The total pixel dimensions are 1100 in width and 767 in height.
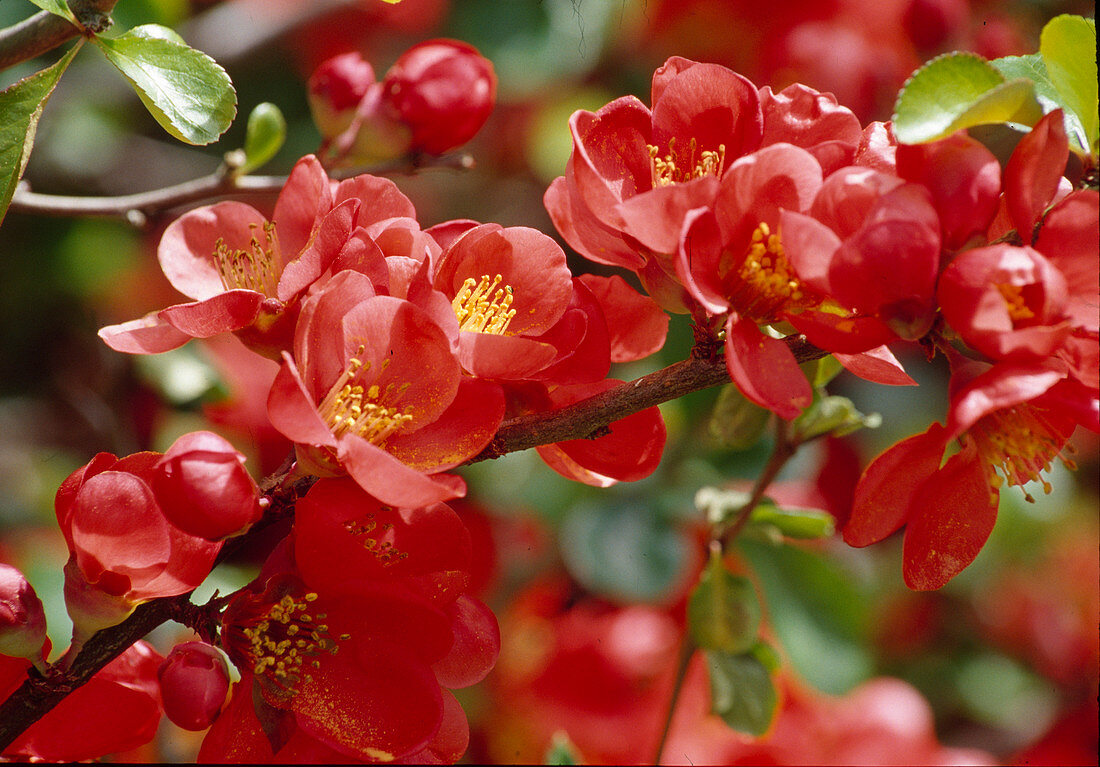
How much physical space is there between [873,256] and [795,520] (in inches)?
20.8

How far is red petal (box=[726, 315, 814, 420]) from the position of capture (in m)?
0.56

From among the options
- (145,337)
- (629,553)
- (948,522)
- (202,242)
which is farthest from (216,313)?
(629,553)

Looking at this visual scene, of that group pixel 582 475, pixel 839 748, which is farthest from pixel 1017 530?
pixel 582 475

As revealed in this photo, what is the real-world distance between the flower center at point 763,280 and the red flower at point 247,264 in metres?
0.25

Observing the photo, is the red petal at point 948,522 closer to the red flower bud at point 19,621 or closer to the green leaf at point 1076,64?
the green leaf at point 1076,64

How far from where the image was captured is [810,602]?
1287 millimetres

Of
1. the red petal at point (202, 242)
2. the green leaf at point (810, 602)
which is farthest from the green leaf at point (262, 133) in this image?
the green leaf at point (810, 602)

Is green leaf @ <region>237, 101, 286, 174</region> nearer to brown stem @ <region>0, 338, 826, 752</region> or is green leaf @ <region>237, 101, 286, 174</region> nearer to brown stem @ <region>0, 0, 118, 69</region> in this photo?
brown stem @ <region>0, 0, 118, 69</region>

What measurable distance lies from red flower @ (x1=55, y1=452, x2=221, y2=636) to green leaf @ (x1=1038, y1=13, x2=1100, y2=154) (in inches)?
23.4

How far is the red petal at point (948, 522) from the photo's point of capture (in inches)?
24.5

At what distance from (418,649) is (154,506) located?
182 mm

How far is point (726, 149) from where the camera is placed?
663 millimetres

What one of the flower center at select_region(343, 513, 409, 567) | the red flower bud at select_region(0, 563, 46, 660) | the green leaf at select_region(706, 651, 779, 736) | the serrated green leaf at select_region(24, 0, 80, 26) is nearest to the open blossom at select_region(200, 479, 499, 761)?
the flower center at select_region(343, 513, 409, 567)

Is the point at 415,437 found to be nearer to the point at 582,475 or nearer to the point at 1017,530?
the point at 582,475
